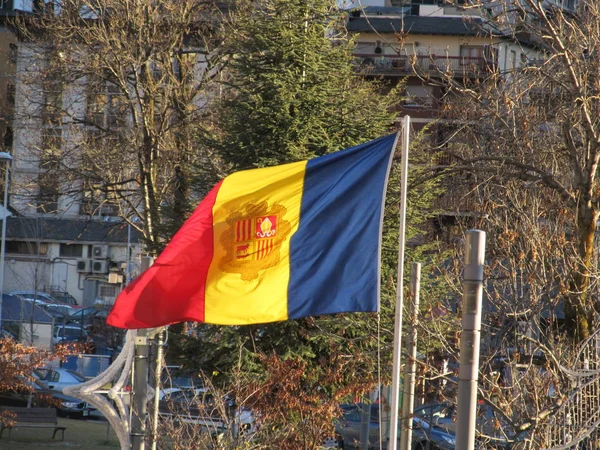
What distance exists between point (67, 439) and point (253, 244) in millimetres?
17604

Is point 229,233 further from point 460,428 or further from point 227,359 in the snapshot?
point 227,359

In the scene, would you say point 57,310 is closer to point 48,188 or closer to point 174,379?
point 48,188

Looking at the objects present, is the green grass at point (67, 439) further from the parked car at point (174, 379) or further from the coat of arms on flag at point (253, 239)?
the coat of arms on flag at point (253, 239)

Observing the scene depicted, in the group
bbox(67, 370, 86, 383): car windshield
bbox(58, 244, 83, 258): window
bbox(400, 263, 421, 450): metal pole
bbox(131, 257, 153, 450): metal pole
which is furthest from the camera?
bbox(58, 244, 83, 258): window

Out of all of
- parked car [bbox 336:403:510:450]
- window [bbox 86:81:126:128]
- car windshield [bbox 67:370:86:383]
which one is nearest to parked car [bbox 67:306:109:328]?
car windshield [bbox 67:370:86:383]

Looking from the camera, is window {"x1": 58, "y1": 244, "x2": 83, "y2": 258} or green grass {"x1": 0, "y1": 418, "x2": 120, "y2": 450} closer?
green grass {"x1": 0, "y1": 418, "x2": 120, "y2": 450}

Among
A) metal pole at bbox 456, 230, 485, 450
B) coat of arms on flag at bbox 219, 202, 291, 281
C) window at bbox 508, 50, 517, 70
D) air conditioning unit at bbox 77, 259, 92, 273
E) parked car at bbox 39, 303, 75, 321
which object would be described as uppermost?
window at bbox 508, 50, 517, 70

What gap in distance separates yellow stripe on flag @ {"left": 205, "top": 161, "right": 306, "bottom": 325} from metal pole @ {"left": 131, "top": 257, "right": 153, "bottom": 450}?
4.54m

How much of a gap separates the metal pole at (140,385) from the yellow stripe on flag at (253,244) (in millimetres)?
4544

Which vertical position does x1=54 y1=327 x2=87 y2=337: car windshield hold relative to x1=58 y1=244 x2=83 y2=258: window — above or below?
below

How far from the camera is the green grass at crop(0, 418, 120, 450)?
24.0 metres

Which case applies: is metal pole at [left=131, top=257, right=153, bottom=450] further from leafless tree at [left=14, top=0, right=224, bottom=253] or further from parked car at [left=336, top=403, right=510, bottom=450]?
leafless tree at [left=14, top=0, right=224, bottom=253]

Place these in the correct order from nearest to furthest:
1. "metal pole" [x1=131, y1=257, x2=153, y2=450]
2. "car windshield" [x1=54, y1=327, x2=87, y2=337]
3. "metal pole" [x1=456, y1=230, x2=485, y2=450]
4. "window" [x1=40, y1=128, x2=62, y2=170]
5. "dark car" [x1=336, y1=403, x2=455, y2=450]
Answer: "metal pole" [x1=456, y1=230, x2=485, y2=450]
"metal pole" [x1=131, y1=257, x2=153, y2=450]
"dark car" [x1=336, y1=403, x2=455, y2=450]
"window" [x1=40, y1=128, x2=62, y2=170]
"car windshield" [x1=54, y1=327, x2=87, y2=337]

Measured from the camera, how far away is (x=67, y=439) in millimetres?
25547
